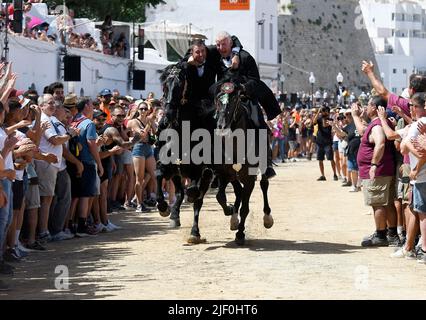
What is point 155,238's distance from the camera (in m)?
14.7

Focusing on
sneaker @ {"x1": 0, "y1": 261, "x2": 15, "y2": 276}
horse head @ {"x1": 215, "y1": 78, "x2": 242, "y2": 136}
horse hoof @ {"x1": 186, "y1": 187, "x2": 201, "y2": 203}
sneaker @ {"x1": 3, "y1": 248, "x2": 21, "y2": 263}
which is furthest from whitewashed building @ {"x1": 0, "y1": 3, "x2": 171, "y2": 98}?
sneaker @ {"x1": 0, "y1": 261, "x2": 15, "y2": 276}

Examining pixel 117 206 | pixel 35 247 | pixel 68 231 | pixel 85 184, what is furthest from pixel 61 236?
pixel 117 206

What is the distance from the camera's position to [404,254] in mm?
12273

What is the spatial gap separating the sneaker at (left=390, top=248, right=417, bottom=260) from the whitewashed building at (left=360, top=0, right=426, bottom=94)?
127 meters

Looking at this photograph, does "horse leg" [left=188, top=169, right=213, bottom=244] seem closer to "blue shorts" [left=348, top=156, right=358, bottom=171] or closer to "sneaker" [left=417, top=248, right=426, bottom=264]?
"sneaker" [left=417, top=248, right=426, bottom=264]

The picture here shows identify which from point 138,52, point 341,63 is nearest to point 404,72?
point 341,63

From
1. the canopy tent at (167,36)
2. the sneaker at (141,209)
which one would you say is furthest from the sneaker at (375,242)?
the canopy tent at (167,36)

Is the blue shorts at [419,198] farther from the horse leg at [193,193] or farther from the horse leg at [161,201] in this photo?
the horse leg at [161,201]

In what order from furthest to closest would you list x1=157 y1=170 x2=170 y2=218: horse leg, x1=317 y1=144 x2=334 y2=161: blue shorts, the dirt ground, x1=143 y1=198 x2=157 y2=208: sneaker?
1. x1=317 y1=144 x2=334 y2=161: blue shorts
2. x1=143 y1=198 x2=157 y2=208: sneaker
3. x1=157 y1=170 x2=170 y2=218: horse leg
4. the dirt ground

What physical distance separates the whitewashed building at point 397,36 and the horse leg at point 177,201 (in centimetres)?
12428

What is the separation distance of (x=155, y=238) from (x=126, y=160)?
441cm

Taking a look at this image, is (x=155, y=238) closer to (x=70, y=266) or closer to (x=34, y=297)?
(x=70, y=266)

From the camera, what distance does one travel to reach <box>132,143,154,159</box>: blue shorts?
757 inches

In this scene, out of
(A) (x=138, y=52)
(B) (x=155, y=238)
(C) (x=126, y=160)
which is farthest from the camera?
(A) (x=138, y=52)
